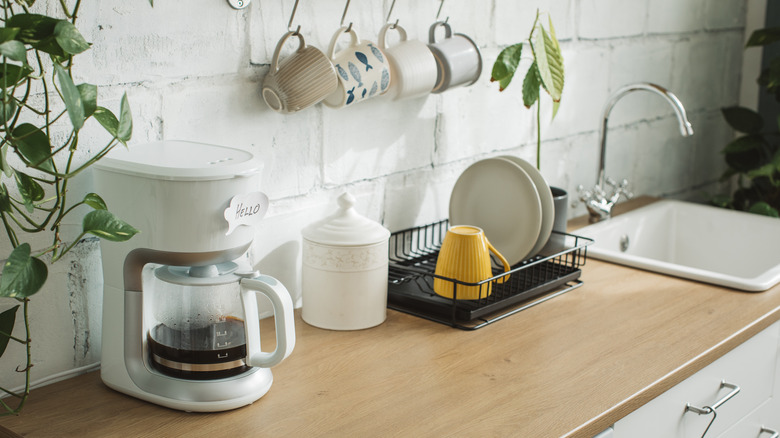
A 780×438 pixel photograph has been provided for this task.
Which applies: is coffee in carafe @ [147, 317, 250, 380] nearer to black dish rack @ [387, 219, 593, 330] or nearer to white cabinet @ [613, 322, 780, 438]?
black dish rack @ [387, 219, 593, 330]

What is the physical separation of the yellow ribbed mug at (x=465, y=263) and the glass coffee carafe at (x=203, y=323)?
0.44 meters

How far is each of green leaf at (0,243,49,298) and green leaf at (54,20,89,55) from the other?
21 centimetres

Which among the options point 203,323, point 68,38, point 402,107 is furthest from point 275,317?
point 402,107

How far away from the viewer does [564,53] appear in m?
1.96

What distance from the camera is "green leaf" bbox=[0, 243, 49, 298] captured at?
792 millimetres

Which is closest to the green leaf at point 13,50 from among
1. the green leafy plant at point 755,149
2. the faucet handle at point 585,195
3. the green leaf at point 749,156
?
the faucet handle at point 585,195

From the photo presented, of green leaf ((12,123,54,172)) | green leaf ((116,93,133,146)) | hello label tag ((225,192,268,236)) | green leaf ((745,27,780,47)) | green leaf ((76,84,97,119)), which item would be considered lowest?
hello label tag ((225,192,268,236))

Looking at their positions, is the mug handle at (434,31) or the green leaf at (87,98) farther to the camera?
the mug handle at (434,31)

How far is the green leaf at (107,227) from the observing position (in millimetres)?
838

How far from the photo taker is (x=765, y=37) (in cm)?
238

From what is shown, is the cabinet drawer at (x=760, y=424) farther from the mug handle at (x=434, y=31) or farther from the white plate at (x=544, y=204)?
the mug handle at (x=434, y=31)

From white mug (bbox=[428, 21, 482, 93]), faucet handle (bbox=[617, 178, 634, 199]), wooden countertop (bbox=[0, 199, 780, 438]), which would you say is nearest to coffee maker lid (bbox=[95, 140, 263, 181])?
wooden countertop (bbox=[0, 199, 780, 438])

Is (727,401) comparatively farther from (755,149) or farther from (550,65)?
(755,149)

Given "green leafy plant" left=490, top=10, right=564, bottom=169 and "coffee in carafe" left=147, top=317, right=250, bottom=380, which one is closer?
"coffee in carafe" left=147, top=317, right=250, bottom=380
